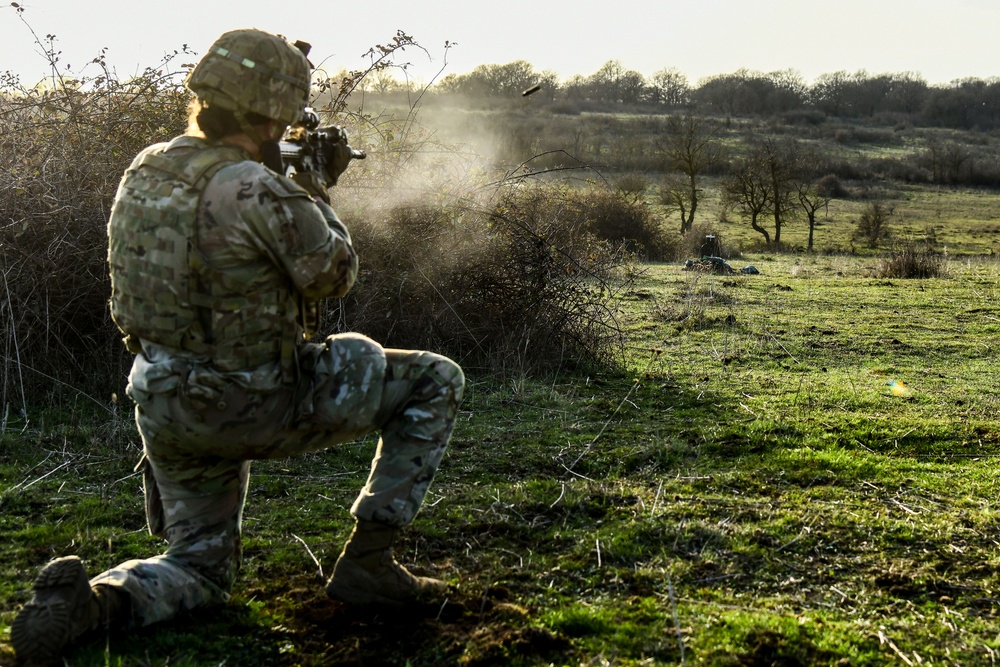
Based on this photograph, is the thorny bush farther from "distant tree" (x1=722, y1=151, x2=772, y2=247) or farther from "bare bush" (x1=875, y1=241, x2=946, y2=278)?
"distant tree" (x1=722, y1=151, x2=772, y2=247)

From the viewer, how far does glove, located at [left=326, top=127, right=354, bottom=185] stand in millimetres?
3703

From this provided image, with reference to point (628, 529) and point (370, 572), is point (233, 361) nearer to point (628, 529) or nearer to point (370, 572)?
point (370, 572)

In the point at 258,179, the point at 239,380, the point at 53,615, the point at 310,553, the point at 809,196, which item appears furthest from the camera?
the point at 809,196

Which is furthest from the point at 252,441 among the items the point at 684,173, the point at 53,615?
the point at 684,173

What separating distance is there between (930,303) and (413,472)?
12.4m

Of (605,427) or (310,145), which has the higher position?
(310,145)

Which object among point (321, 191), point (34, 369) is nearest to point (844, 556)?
point (321, 191)

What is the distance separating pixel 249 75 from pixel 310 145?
1.52 ft

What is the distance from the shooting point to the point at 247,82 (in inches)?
127

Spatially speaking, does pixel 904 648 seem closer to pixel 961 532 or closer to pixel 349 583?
pixel 961 532

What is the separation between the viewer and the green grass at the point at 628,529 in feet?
10.9

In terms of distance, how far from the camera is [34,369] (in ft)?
22.5

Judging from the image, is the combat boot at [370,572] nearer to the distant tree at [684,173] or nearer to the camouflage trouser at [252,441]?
the camouflage trouser at [252,441]

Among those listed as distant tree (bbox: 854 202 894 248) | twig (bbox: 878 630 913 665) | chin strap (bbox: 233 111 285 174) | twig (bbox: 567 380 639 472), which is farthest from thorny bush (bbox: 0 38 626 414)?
distant tree (bbox: 854 202 894 248)
